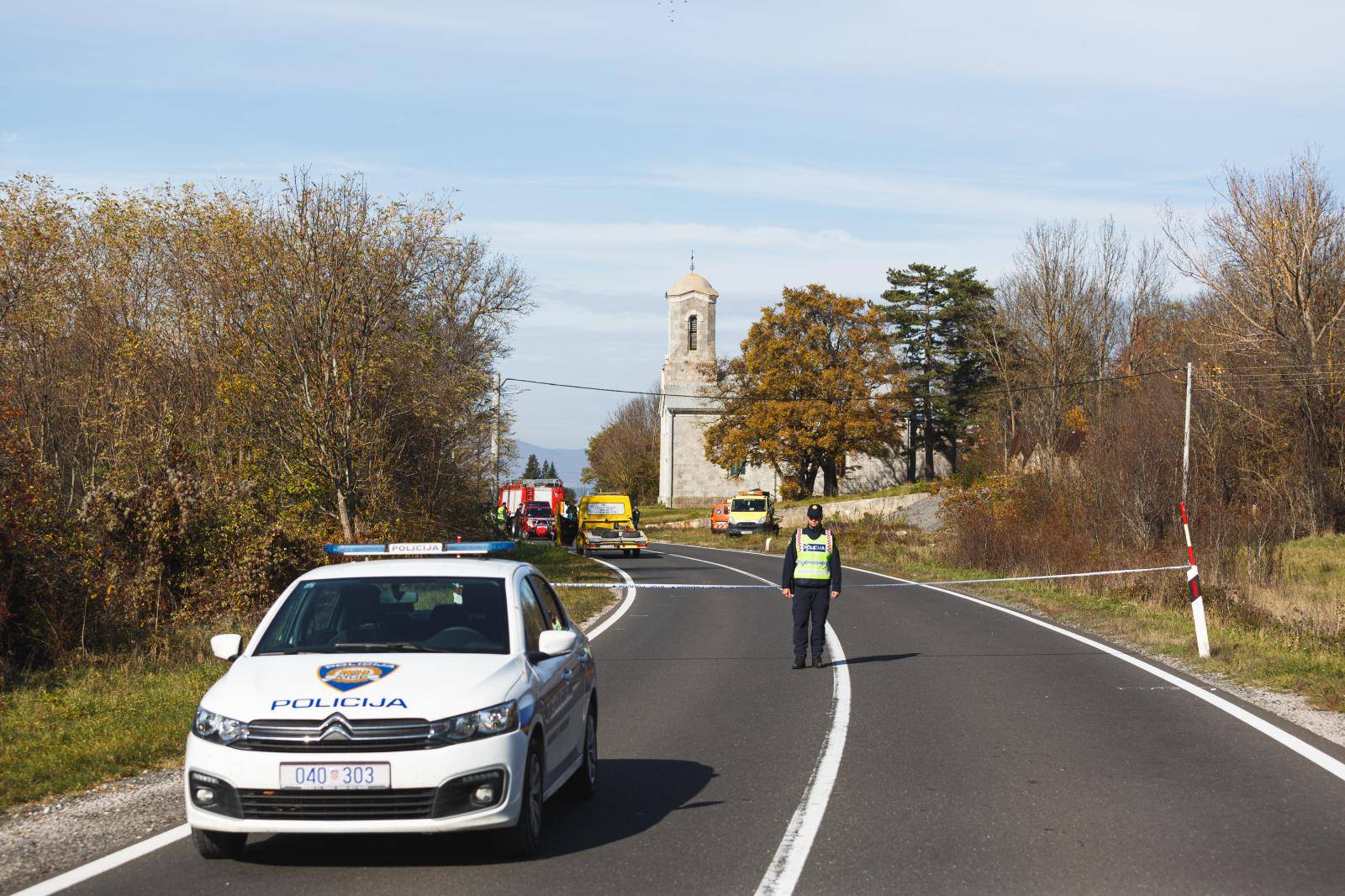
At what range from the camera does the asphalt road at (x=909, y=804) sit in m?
6.11

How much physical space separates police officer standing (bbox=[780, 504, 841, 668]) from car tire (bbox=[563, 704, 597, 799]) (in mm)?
6577

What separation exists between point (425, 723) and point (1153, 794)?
4526 mm

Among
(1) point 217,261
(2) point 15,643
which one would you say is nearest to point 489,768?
(2) point 15,643

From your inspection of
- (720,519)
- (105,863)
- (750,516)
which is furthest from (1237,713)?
(720,519)

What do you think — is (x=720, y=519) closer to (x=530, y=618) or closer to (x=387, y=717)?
(x=530, y=618)

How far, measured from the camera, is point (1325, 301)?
43.4 metres

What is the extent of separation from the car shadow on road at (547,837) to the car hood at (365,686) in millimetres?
841

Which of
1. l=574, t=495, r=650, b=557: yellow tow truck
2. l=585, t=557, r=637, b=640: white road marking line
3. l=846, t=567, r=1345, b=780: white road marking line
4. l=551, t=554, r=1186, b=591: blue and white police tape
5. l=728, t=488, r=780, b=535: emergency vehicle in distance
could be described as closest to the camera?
l=846, t=567, r=1345, b=780: white road marking line

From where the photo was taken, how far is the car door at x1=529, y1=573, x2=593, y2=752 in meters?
7.62

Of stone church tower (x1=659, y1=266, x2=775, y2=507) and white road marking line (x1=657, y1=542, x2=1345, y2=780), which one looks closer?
white road marking line (x1=657, y1=542, x2=1345, y2=780)

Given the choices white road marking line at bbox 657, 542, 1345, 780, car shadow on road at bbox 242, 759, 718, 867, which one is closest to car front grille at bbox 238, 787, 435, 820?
car shadow on road at bbox 242, 759, 718, 867

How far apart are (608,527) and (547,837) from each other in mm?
39657

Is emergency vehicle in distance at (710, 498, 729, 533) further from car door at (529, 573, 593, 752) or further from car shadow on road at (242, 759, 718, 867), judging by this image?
car shadow on road at (242, 759, 718, 867)

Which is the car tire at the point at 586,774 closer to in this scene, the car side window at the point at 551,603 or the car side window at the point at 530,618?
the car side window at the point at 551,603
